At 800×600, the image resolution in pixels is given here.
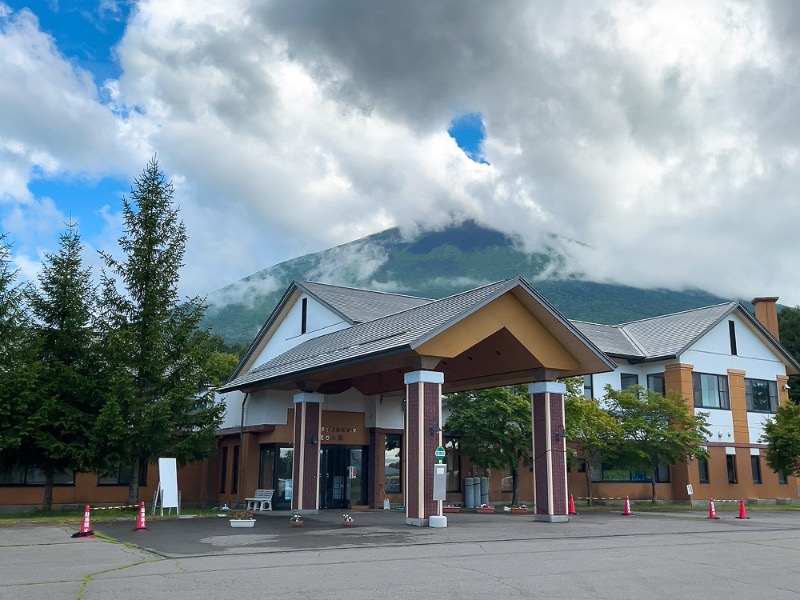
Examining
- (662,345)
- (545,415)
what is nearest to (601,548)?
(545,415)

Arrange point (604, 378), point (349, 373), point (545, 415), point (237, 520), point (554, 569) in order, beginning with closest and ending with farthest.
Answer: point (554, 569)
point (237, 520)
point (545, 415)
point (349, 373)
point (604, 378)

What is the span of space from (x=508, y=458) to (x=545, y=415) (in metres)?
8.07

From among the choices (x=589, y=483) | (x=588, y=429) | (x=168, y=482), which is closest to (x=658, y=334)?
(x=589, y=483)

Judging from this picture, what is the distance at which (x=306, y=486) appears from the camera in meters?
25.8

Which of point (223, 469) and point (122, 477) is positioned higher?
point (223, 469)

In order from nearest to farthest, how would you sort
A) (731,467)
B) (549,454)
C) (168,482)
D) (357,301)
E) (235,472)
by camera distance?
(549,454)
(168,482)
(235,472)
(357,301)
(731,467)

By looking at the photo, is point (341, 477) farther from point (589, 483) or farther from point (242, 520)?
point (589, 483)

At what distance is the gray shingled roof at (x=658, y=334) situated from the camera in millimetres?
39594

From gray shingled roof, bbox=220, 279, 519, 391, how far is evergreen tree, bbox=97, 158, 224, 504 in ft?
6.30

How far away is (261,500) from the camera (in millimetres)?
27859

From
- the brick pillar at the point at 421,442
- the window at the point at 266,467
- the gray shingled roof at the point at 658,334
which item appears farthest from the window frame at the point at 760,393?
the brick pillar at the point at 421,442

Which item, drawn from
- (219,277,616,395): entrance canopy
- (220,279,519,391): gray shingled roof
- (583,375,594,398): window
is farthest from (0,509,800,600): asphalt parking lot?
(583,375,594,398): window

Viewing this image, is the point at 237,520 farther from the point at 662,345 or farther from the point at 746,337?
the point at 746,337

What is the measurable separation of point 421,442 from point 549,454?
15.8 feet
